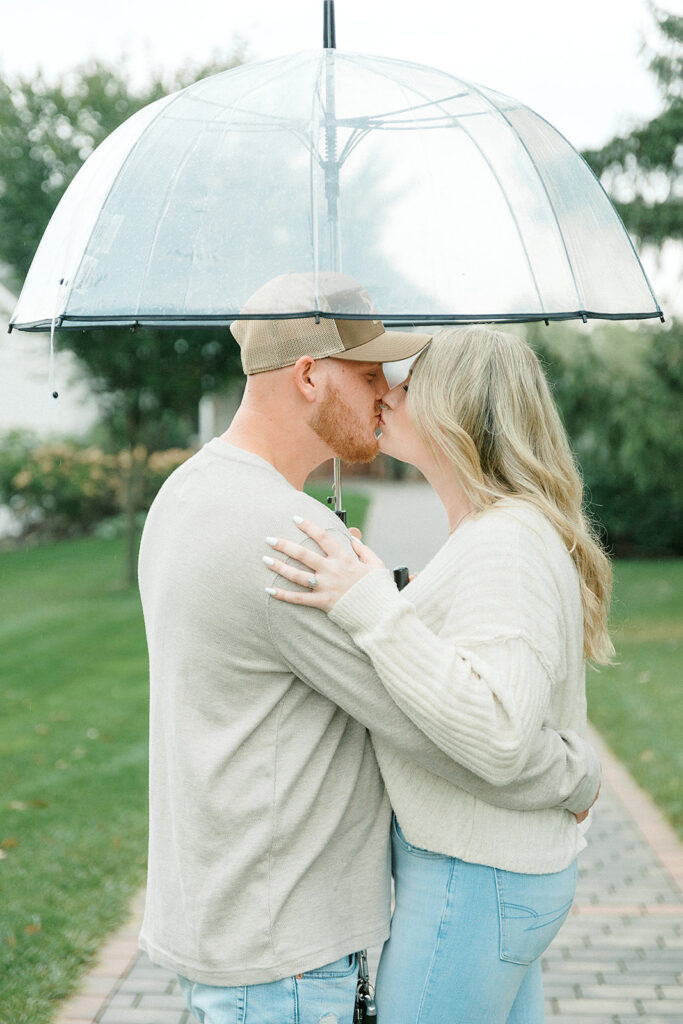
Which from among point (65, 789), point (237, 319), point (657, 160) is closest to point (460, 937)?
point (237, 319)

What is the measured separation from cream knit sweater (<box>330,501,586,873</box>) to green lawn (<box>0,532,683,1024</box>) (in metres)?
2.59

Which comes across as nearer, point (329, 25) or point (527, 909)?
point (527, 909)

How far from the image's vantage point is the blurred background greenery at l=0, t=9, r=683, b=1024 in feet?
18.4

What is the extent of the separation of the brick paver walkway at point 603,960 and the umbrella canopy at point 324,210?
2.90 metres

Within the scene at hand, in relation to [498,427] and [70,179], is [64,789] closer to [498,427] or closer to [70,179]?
[498,427]

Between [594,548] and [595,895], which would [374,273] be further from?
[595,895]

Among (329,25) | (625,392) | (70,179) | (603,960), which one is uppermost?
(70,179)

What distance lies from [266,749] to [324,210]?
104cm

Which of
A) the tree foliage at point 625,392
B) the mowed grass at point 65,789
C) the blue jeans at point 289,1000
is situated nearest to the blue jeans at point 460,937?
the blue jeans at point 289,1000

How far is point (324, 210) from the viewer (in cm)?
218

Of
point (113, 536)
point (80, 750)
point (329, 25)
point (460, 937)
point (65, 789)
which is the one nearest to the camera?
point (460, 937)

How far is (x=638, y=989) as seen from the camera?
4441 mm

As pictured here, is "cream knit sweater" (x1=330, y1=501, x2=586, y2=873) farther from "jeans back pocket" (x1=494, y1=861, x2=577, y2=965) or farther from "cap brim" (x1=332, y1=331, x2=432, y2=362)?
"cap brim" (x1=332, y1=331, x2=432, y2=362)

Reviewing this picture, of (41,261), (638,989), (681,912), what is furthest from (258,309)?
(681,912)
